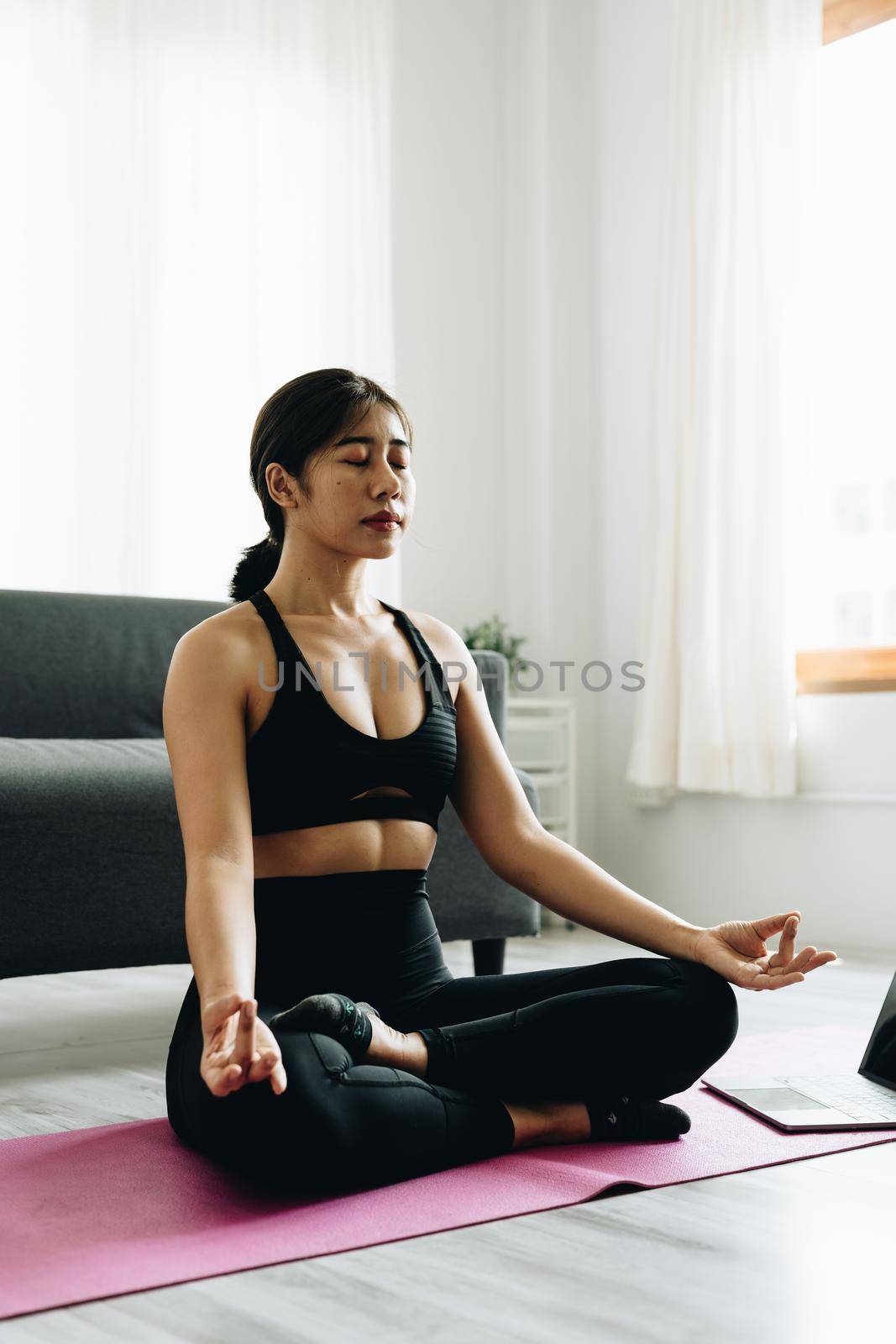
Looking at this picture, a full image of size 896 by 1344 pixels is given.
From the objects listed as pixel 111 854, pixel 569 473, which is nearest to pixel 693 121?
pixel 569 473

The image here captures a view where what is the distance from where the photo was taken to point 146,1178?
151 centimetres

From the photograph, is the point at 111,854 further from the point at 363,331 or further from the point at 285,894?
the point at 363,331

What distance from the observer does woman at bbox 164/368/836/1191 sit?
144 cm

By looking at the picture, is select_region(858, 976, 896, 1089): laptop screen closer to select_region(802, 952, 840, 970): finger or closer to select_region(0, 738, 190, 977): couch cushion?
select_region(802, 952, 840, 970): finger

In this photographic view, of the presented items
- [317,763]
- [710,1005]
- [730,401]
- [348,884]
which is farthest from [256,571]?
[730,401]

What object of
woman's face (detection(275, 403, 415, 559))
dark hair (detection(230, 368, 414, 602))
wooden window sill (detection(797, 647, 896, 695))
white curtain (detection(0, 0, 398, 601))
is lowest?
wooden window sill (detection(797, 647, 896, 695))

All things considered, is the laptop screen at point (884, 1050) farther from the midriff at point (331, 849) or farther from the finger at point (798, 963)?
the midriff at point (331, 849)

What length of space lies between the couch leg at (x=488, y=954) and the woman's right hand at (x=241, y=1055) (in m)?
1.60

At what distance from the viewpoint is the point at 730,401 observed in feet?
13.0

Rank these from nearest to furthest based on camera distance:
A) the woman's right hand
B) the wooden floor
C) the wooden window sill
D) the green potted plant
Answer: the wooden floor → the woman's right hand → the wooden window sill → the green potted plant

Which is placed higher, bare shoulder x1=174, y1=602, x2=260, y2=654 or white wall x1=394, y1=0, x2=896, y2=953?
white wall x1=394, y1=0, x2=896, y2=953

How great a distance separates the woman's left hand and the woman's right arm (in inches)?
20.5

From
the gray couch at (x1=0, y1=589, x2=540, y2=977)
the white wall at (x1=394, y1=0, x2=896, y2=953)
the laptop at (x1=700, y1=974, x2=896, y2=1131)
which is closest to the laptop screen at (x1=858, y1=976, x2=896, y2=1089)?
the laptop at (x1=700, y1=974, x2=896, y2=1131)

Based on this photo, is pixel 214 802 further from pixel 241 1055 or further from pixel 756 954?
pixel 756 954
